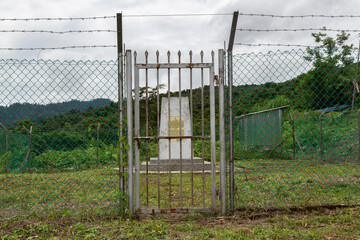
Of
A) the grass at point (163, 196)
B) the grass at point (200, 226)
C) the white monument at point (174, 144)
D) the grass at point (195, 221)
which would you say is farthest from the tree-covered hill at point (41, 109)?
the white monument at point (174, 144)

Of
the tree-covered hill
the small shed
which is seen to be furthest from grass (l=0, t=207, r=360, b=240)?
the small shed

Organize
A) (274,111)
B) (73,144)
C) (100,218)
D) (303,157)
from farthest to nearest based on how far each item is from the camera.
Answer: (274,111) < (303,157) < (73,144) < (100,218)

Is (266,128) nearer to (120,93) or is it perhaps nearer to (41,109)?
(120,93)

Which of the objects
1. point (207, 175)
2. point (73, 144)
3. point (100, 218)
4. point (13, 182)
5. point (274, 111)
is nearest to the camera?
point (100, 218)

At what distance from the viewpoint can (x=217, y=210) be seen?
4.50m

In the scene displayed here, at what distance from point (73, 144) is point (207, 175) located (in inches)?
152

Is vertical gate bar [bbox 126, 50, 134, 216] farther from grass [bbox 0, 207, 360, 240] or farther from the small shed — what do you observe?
the small shed

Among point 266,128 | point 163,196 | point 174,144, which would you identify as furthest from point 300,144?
point 163,196

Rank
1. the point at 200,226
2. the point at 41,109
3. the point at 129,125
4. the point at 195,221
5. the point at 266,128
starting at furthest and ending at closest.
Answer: the point at 266,128
the point at 41,109
the point at 129,125
the point at 195,221
the point at 200,226

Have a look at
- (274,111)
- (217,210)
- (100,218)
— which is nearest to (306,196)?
(217,210)

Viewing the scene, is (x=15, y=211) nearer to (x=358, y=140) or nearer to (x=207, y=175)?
(x=207, y=175)

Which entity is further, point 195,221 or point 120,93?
point 120,93

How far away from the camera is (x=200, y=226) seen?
3.90 m

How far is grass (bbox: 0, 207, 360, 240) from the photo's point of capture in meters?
3.57
